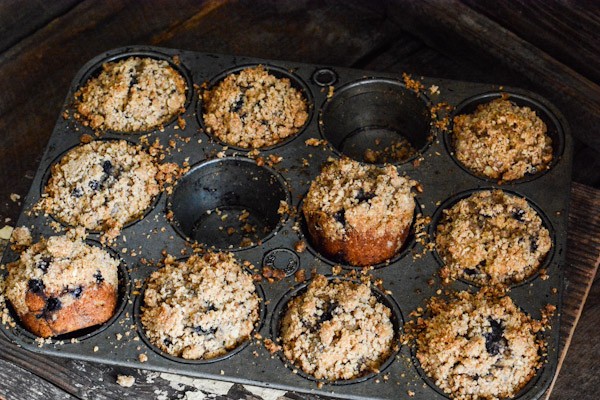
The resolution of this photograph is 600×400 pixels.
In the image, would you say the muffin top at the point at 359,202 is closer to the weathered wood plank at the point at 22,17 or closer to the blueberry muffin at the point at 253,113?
the blueberry muffin at the point at 253,113

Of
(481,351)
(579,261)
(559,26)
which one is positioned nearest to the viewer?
(481,351)

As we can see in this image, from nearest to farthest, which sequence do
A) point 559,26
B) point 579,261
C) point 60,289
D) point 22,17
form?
point 60,289 < point 579,261 < point 559,26 < point 22,17

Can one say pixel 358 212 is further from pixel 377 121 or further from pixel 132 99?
pixel 132 99

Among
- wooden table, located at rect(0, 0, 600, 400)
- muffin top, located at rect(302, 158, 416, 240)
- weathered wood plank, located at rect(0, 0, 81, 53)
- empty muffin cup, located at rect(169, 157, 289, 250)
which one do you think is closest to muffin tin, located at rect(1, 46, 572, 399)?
empty muffin cup, located at rect(169, 157, 289, 250)

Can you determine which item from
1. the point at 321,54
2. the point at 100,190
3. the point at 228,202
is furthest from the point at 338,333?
the point at 321,54

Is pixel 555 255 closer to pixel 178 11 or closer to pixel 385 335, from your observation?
pixel 385 335

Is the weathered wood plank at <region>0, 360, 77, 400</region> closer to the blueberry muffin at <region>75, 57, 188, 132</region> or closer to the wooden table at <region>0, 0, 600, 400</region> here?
the wooden table at <region>0, 0, 600, 400</region>

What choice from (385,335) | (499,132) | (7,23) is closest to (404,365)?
→ (385,335)
